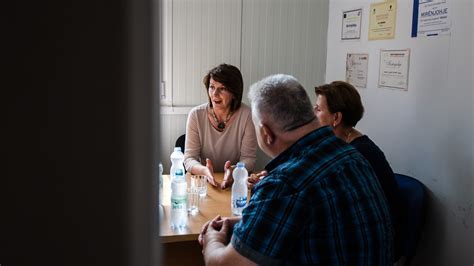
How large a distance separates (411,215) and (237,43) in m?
1.98

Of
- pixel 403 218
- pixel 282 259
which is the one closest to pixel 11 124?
pixel 282 259

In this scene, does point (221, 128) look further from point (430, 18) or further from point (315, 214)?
point (315, 214)

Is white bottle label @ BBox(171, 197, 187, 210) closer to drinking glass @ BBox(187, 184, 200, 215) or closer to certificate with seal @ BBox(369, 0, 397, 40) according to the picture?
drinking glass @ BBox(187, 184, 200, 215)

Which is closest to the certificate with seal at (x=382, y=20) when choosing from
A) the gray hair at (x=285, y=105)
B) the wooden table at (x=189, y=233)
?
the wooden table at (x=189, y=233)

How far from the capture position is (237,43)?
3.52 m

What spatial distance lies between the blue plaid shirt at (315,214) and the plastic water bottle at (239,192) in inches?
26.6

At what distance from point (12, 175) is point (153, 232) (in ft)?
0.27

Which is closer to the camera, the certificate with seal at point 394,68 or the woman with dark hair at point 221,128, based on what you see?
the certificate with seal at point 394,68

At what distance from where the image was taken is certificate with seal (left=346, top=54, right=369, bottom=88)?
2.89m

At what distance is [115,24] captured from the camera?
0.22m

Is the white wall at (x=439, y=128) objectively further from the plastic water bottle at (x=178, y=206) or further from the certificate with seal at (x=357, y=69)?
the plastic water bottle at (x=178, y=206)

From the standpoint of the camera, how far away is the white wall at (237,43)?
3.38m

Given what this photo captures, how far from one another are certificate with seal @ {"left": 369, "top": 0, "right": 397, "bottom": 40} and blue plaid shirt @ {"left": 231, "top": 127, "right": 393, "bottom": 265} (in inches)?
62.3

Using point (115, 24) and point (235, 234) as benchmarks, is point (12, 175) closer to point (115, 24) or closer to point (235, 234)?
point (115, 24)
